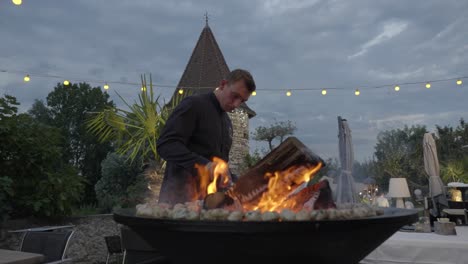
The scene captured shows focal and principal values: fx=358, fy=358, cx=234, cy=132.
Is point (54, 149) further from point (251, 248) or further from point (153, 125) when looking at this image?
point (251, 248)

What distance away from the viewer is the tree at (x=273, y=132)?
80.5 feet

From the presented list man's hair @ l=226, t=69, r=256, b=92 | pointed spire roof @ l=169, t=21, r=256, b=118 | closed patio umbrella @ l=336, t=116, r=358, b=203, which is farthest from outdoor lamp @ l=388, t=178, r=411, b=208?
pointed spire roof @ l=169, t=21, r=256, b=118

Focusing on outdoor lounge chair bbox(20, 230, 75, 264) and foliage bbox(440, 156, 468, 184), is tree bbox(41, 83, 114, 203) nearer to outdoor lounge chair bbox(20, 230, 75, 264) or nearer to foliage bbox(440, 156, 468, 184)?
foliage bbox(440, 156, 468, 184)

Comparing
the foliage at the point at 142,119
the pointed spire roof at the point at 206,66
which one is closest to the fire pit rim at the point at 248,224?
the foliage at the point at 142,119

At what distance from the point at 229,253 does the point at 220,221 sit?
0.50 ft

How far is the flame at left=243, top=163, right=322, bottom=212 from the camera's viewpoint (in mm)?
1554

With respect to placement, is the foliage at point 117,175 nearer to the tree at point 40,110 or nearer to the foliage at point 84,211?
the foliage at point 84,211

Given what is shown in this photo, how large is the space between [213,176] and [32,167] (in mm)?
4219

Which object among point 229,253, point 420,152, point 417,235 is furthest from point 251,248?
point 420,152

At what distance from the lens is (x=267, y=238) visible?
44.3 inches

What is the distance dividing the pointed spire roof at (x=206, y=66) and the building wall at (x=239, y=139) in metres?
0.62

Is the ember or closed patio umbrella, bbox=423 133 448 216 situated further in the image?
closed patio umbrella, bbox=423 133 448 216

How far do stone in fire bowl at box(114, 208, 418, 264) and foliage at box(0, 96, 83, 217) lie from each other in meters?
4.14

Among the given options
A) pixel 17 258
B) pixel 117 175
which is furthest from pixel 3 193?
pixel 117 175
